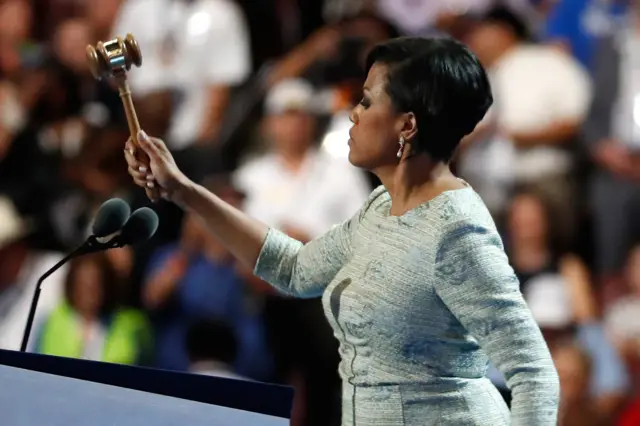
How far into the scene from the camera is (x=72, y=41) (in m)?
3.57

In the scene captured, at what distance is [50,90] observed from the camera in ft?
11.4

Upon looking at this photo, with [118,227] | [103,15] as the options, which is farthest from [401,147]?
[103,15]

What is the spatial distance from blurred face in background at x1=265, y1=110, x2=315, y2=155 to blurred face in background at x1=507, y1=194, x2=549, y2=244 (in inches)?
25.9

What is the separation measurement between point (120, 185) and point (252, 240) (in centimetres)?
208

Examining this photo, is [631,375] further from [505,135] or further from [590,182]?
[505,135]

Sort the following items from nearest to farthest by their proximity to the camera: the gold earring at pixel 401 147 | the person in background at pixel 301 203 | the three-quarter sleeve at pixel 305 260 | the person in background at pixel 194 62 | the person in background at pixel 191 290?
1. the gold earring at pixel 401 147
2. the three-quarter sleeve at pixel 305 260
3. the person in background at pixel 301 203
4. the person in background at pixel 191 290
5. the person in background at pixel 194 62

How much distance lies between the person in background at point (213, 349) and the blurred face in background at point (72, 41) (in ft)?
3.54

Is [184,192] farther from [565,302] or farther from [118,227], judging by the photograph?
[565,302]

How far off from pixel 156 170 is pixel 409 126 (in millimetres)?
331

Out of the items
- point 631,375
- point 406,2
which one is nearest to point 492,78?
point 406,2

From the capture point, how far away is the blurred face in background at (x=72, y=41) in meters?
3.55

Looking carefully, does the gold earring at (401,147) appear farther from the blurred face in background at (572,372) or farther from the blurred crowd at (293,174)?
the blurred face in background at (572,372)

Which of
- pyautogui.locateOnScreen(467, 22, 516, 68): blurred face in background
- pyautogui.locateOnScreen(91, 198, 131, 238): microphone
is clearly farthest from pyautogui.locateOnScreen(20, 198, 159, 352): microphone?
pyautogui.locateOnScreen(467, 22, 516, 68): blurred face in background

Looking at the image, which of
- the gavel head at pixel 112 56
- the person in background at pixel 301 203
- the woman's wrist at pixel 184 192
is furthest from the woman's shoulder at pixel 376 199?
the person in background at pixel 301 203
